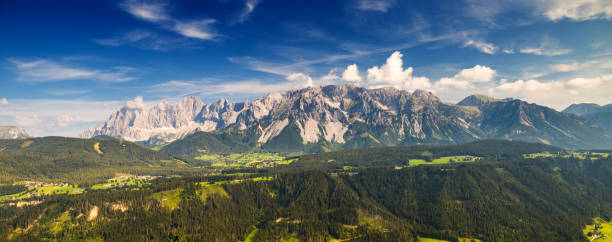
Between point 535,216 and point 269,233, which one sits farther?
point 535,216

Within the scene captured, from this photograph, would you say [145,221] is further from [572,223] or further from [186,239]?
[572,223]

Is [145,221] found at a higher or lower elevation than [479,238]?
higher

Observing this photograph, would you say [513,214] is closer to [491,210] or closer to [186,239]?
[491,210]

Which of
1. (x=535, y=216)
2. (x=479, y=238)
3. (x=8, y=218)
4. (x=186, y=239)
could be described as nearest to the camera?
(x=186, y=239)

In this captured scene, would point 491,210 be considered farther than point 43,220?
Yes

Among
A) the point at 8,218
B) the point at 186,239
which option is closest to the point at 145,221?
the point at 186,239

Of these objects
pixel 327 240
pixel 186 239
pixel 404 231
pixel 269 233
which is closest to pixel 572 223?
pixel 404 231

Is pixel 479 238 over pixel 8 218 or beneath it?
beneath

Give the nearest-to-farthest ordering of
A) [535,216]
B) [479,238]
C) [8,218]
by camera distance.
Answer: [479,238]
[8,218]
[535,216]

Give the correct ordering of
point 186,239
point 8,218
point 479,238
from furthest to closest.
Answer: point 8,218
point 479,238
point 186,239
